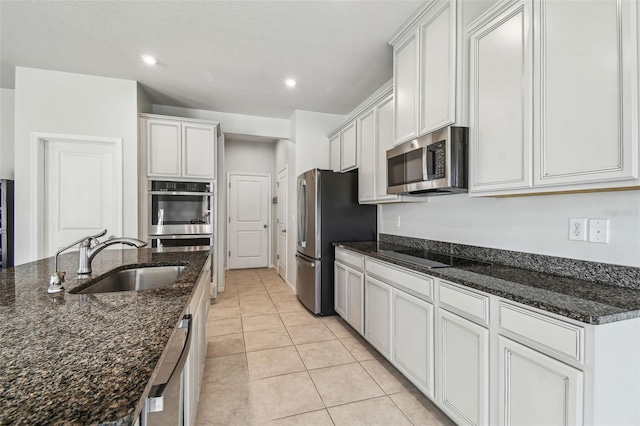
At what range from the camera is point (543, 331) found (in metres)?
1.16

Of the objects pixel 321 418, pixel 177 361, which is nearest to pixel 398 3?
pixel 177 361

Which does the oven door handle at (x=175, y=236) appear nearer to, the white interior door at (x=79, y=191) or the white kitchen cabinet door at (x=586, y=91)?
the white interior door at (x=79, y=191)

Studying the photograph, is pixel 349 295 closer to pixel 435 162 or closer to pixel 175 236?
pixel 435 162

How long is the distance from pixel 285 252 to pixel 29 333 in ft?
14.2

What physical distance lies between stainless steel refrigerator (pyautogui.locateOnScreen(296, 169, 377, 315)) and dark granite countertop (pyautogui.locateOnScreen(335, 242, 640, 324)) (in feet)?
5.25

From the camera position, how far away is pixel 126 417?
487 millimetres

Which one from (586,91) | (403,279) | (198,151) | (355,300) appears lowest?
(355,300)

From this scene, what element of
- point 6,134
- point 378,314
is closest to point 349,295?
point 378,314

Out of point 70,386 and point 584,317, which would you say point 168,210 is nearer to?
point 70,386

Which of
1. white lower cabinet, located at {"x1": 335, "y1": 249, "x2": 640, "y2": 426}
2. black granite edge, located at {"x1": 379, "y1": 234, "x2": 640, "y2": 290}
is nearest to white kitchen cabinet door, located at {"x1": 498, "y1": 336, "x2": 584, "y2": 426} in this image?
white lower cabinet, located at {"x1": 335, "y1": 249, "x2": 640, "y2": 426}

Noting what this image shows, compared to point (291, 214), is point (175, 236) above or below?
below

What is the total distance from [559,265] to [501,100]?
3.12ft

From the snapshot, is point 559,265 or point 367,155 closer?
point 559,265

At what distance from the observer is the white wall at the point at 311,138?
14.2 feet
